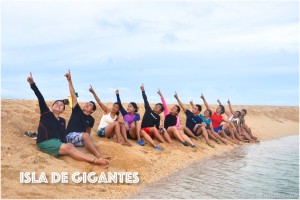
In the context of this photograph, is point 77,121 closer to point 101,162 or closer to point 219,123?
point 101,162

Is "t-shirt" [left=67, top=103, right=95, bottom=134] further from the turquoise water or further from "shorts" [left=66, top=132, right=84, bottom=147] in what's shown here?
the turquoise water

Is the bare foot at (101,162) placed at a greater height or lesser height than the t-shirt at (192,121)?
lesser

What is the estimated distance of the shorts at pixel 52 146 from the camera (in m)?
6.84

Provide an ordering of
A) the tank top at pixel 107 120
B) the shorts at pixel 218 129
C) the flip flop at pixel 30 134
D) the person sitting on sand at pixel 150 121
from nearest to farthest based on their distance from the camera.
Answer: the flip flop at pixel 30 134 → the tank top at pixel 107 120 → the person sitting on sand at pixel 150 121 → the shorts at pixel 218 129

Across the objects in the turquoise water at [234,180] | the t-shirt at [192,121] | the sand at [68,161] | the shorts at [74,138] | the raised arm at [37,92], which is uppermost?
the raised arm at [37,92]

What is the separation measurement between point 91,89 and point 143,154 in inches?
89.3

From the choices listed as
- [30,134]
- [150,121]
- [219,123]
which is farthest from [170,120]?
[30,134]

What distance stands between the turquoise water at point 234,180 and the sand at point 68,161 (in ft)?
1.27

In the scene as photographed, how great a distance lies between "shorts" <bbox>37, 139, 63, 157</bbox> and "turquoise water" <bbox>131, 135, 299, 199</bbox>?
192cm

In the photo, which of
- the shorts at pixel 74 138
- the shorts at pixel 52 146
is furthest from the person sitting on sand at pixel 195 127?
the shorts at pixel 52 146

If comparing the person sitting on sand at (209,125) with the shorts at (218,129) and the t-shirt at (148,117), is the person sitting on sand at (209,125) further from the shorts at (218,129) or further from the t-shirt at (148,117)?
the t-shirt at (148,117)

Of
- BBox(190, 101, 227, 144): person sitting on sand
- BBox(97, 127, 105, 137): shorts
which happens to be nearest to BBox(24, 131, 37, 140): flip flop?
BBox(97, 127, 105, 137): shorts

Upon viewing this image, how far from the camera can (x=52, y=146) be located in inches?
→ 269

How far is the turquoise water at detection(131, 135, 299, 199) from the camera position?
20.6ft
